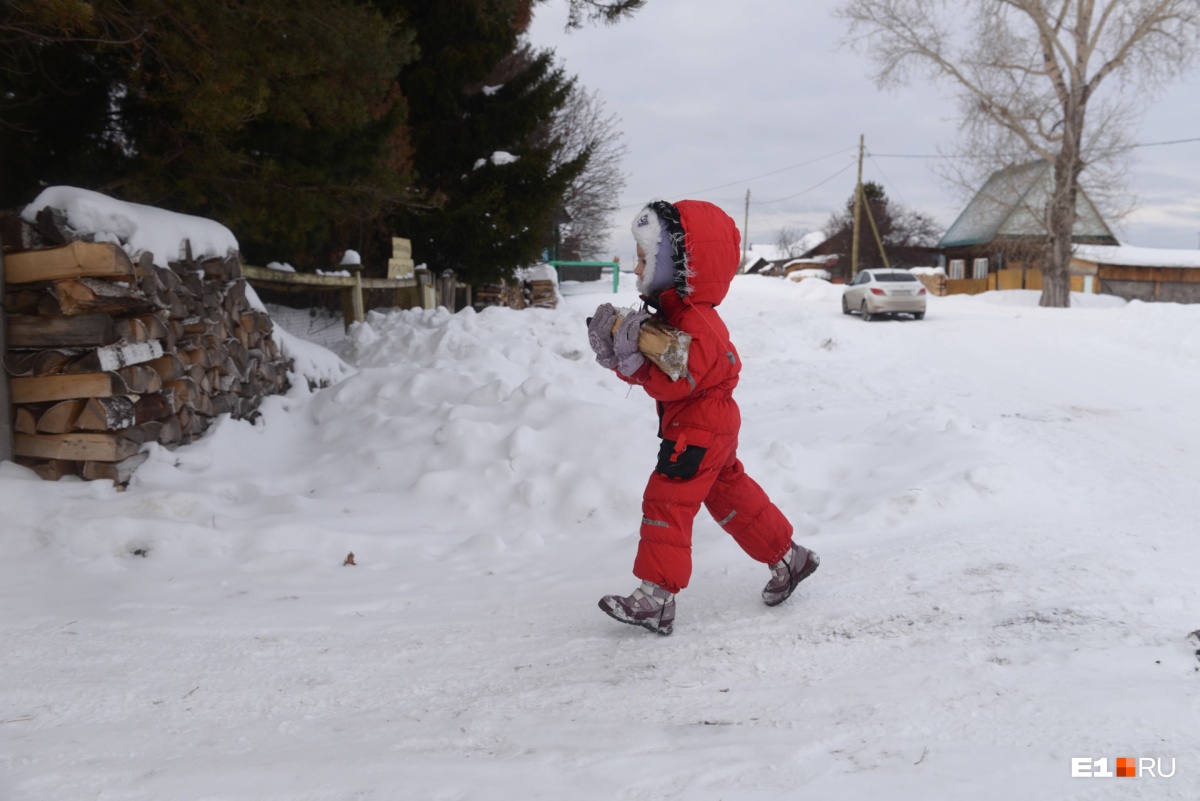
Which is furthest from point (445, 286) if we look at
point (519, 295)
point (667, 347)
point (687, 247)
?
point (667, 347)

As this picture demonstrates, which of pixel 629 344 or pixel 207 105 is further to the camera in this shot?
pixel 207 105

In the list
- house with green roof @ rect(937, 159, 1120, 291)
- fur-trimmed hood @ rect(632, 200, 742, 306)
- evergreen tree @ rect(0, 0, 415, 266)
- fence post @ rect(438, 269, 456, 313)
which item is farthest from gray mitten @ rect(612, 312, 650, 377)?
house with green roof @ rect(937, 159, 1120, 291)

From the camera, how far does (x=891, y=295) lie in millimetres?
20188

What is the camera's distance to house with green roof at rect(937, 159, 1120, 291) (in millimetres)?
26406

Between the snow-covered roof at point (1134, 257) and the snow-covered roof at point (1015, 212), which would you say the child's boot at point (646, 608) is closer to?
the snow-covered roof at point (1015, 212)

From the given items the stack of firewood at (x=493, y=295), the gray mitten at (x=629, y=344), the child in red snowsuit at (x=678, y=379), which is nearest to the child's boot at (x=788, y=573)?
the child in red snowsuit at (x=678, y=379)

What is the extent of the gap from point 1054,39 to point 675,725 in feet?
86.7

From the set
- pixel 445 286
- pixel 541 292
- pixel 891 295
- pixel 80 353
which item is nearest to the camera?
pixel 80 353

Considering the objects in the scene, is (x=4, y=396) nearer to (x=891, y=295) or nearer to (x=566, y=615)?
(x=566, y=615)

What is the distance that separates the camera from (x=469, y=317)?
954 centimetres

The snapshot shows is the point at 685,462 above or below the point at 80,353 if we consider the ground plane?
below

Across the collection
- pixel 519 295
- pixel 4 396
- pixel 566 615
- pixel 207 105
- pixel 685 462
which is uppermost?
pixel 207 105

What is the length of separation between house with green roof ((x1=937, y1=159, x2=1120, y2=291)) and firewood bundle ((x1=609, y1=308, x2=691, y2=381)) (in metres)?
26.0

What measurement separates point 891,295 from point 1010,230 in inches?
742
